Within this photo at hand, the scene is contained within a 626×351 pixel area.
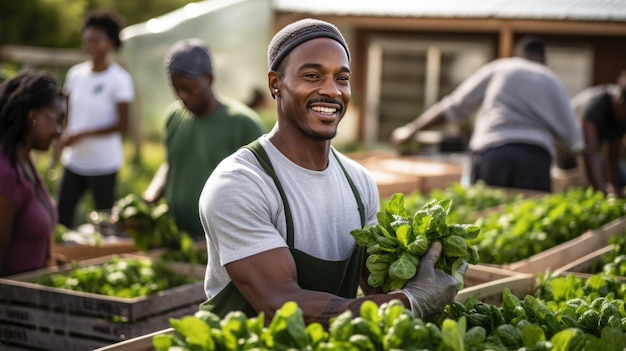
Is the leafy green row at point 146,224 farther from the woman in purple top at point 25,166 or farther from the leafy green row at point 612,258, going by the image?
the leafy green row at point 612,258

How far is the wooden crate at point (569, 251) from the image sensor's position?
4.41 metres

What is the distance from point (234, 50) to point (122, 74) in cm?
711

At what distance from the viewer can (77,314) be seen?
395cm

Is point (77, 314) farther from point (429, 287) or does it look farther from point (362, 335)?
point (362, 335)

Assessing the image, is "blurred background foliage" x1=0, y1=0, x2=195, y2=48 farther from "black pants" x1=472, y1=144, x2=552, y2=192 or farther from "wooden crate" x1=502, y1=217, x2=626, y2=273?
"wooden crate" x1=502, y1=217, x2=626, y2=273

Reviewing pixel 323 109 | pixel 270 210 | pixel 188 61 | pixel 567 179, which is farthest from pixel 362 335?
pixel 567 179

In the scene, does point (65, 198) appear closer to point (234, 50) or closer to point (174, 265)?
point (174, 265)

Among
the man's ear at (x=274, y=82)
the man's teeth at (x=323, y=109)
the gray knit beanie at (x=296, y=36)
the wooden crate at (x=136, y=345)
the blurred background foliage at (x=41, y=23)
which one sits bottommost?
the wooden crate at (x=136, y=345)

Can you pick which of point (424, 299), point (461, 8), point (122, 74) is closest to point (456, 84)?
point (461, 8)

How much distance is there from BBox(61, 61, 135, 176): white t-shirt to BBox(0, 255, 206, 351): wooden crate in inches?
102

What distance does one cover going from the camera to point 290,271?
7.84ft

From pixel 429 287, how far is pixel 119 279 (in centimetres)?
223

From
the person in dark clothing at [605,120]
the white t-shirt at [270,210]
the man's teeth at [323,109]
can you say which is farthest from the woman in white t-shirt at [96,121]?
the man's teeth at [323,109]

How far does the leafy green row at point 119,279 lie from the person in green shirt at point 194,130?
55 cm
